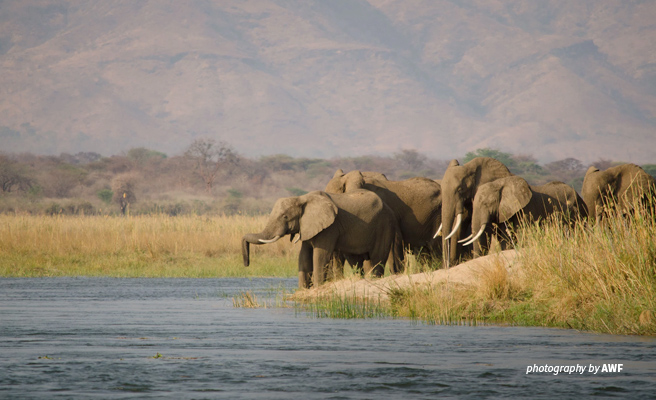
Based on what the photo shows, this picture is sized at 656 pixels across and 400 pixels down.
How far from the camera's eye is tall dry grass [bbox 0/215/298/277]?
26297mm

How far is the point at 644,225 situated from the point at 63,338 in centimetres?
716

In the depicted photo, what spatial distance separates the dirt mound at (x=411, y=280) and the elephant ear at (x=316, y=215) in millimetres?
1009

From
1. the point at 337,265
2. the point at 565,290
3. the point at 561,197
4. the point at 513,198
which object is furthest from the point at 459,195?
the point at 565,290

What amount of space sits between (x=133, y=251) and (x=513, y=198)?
12.5 meters

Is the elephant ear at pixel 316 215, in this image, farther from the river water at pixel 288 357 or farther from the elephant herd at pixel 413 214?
the river water at pixel 288 357

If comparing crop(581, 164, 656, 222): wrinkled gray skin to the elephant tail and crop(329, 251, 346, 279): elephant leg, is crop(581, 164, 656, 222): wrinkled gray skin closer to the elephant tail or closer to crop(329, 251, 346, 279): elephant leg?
the elephant tail

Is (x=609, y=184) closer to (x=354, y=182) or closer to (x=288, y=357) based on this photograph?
(x=354, y=182)

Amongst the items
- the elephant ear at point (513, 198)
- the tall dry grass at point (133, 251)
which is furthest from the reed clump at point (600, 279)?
the tall dry grass at point (133, 251)

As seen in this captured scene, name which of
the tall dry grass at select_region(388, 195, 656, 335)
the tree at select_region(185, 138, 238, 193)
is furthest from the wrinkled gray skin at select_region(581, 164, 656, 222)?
the tree at select_region(185, 138, 238, 193)

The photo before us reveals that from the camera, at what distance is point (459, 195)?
1998 centimetres

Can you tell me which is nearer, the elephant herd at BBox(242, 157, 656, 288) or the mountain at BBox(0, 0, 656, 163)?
the elephant herd at BBox(242, 157, 656, 288)

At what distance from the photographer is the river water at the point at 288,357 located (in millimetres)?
9086

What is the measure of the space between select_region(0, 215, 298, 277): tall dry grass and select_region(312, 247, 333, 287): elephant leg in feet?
25.4

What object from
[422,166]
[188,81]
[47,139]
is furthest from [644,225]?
[188,81]
